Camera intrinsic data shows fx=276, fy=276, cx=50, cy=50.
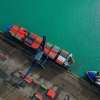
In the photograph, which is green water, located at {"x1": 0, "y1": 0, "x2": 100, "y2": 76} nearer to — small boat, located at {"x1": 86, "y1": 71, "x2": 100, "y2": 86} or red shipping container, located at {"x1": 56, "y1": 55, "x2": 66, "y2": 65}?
small boat, located at {"x1": 86, "y1": 71, "x2": 100, "y2": 86}

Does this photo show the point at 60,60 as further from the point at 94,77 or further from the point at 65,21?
the point at 65,21

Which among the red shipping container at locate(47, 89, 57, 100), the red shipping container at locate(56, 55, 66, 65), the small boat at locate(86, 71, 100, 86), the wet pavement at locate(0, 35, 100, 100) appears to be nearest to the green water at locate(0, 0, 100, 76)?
the small boat at locate(86, 71, 100, 86)

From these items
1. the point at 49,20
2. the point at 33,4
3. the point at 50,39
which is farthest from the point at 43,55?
the point at 33,4

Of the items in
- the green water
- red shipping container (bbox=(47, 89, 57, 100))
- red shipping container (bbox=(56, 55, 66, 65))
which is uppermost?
the green water

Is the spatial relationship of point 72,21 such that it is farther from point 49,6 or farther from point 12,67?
point 12,67

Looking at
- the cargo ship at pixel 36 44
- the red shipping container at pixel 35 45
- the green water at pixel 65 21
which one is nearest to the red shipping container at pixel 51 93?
the cargo ship at pixel 36 44

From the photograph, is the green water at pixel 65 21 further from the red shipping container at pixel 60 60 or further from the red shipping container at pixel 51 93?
the red shipping container at pixel 51 93
